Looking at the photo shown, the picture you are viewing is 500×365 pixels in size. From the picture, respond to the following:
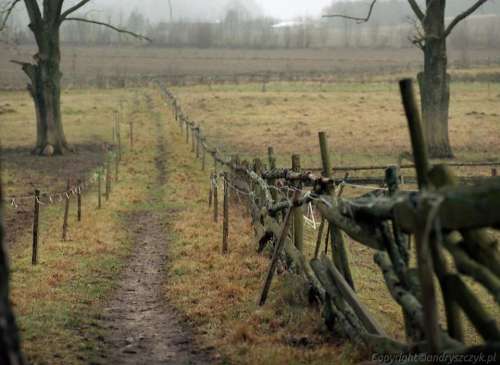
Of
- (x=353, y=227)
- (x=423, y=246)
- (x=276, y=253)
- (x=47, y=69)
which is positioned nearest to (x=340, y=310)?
(x=353, y=227)

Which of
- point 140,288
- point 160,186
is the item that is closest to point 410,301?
point 140,288

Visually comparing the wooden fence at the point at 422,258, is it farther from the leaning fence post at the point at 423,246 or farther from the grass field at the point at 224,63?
the grass field at the point at 224,63

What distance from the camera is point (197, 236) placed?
13938 millimetres

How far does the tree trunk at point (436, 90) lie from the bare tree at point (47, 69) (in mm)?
12473

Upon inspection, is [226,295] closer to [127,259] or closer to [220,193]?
[127,259]

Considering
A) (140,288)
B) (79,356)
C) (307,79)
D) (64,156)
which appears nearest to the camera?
(79,356)

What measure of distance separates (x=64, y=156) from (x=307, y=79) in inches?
1806

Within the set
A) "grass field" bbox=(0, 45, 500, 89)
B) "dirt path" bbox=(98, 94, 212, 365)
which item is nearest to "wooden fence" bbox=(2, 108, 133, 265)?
"dirt path" bbox=(98, 94, 212, 365)

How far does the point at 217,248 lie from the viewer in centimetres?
1263

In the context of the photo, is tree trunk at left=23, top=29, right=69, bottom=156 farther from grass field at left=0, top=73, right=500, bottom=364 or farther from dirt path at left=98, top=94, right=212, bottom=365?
dirt path at left=98, top=94, right=212, bottom=365

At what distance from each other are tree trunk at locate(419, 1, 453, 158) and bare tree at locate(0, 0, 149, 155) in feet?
40.9

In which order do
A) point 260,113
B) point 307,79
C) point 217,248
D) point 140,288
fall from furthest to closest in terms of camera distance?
point 307,79, point 260,113, point 217,248, point 140,288

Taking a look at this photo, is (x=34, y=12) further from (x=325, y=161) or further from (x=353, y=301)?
(x=353, y=301)

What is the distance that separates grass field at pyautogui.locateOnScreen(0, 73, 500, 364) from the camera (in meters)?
7.69
